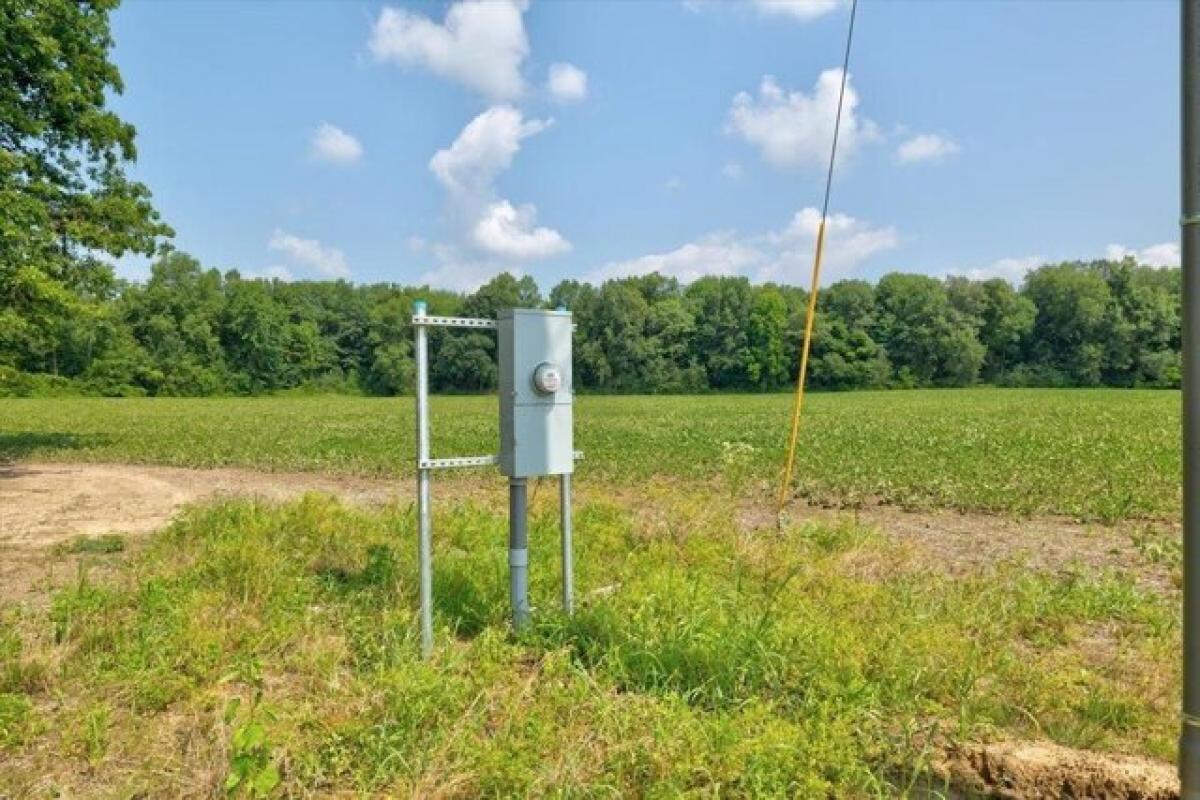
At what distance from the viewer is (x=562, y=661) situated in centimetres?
331

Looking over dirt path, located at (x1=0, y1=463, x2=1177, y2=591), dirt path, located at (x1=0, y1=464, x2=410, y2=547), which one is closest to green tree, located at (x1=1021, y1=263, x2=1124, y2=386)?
dirt path, located at (x1=0, y1=463, x2=1177, y2=591)

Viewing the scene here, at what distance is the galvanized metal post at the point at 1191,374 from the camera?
190 centimetres

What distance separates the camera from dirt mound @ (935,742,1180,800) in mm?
2518

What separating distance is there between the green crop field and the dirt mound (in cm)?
8

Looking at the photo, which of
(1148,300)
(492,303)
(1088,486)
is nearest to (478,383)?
(492,303)

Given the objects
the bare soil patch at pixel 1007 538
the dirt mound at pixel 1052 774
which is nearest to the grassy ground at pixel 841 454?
the bare soil patch at pixel 1007 538

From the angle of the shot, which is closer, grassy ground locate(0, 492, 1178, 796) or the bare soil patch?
grassy ground locate(0, 492, 1178, 796)

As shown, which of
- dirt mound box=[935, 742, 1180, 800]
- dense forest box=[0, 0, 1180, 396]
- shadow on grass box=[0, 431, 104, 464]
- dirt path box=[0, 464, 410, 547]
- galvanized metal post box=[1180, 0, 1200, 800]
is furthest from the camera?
dense forest box=[0, 0, 1180, 396]

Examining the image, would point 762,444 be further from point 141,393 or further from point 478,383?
point 141,393

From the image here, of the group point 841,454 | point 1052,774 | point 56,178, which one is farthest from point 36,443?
point 1052,774

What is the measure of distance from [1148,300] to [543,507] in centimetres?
→ 8204

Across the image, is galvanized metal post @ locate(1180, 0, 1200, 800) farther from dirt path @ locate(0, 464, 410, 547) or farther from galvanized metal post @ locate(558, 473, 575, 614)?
dirt path @ locate(0, 464, 410, 547)

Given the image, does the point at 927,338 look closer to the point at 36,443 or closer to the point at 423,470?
the point at 36,443

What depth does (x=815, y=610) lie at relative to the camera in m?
4.04
